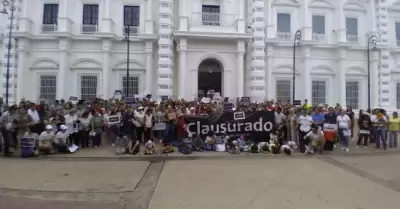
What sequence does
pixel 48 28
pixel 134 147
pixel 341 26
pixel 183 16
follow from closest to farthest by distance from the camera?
pixel 134 147 → pixel 183 16 → pixel 48 28 → pixel 341 26

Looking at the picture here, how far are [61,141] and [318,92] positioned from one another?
20.3 metres

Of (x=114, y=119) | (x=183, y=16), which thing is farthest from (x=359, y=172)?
(x=183, y=16)

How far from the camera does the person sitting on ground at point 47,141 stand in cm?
1077

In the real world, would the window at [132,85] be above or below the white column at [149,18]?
below

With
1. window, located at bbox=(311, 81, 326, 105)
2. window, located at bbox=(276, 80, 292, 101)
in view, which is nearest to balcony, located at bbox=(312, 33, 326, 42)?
window, located at bbox=(311, 81, 326, 105)

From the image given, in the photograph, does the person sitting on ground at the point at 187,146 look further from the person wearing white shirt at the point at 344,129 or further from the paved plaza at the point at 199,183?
the person wearing white shirt at the point at 344,129

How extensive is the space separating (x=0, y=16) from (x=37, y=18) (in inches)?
139

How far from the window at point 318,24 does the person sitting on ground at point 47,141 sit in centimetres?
2168

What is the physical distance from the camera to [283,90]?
24781mm

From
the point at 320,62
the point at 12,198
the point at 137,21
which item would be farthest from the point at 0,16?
the point at 320,62

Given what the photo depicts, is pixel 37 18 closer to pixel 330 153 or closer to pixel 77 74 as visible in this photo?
pixel 77 74

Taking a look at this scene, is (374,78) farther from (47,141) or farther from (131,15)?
(47,141)

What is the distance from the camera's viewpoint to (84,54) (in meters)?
23.4

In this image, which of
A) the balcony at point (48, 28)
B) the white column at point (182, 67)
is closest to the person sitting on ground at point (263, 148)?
the white column at point (182, 67)
